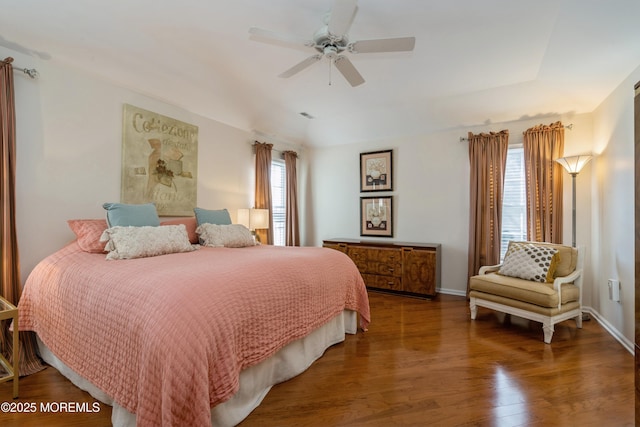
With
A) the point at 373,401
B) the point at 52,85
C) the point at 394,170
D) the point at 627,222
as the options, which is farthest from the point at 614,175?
the point at 52,85

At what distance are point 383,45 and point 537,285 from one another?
2675mm

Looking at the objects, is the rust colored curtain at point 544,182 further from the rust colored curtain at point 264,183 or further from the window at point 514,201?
the rust colored curtain at point 264,183

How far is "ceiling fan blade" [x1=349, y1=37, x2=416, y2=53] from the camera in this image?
2.13 meters

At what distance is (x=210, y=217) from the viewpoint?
3.43 meters

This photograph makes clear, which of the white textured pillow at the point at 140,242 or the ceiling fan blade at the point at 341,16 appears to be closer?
the ceiling fan blade at the point at 341,16

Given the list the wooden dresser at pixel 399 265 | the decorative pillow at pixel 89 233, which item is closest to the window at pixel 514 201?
the wooden dresser at pixel 399 265

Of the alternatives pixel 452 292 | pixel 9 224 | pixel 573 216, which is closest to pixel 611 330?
pixel 573 216

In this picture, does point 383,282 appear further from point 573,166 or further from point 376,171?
point 573,166

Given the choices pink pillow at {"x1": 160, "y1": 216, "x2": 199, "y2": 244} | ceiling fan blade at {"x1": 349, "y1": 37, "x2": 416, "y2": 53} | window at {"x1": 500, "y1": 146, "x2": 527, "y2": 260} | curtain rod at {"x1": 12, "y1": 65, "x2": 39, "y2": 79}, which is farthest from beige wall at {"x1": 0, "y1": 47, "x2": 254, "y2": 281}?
window at {"x1": 500, "y1": 146, "x2": 527, "y2": 260}

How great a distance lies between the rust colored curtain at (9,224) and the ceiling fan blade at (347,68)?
2605 millimetres

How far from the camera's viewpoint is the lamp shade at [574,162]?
129 inches

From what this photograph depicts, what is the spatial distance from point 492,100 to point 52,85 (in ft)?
15.9

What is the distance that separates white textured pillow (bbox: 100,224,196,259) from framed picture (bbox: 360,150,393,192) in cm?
332

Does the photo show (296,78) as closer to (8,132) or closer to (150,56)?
(150,56)
